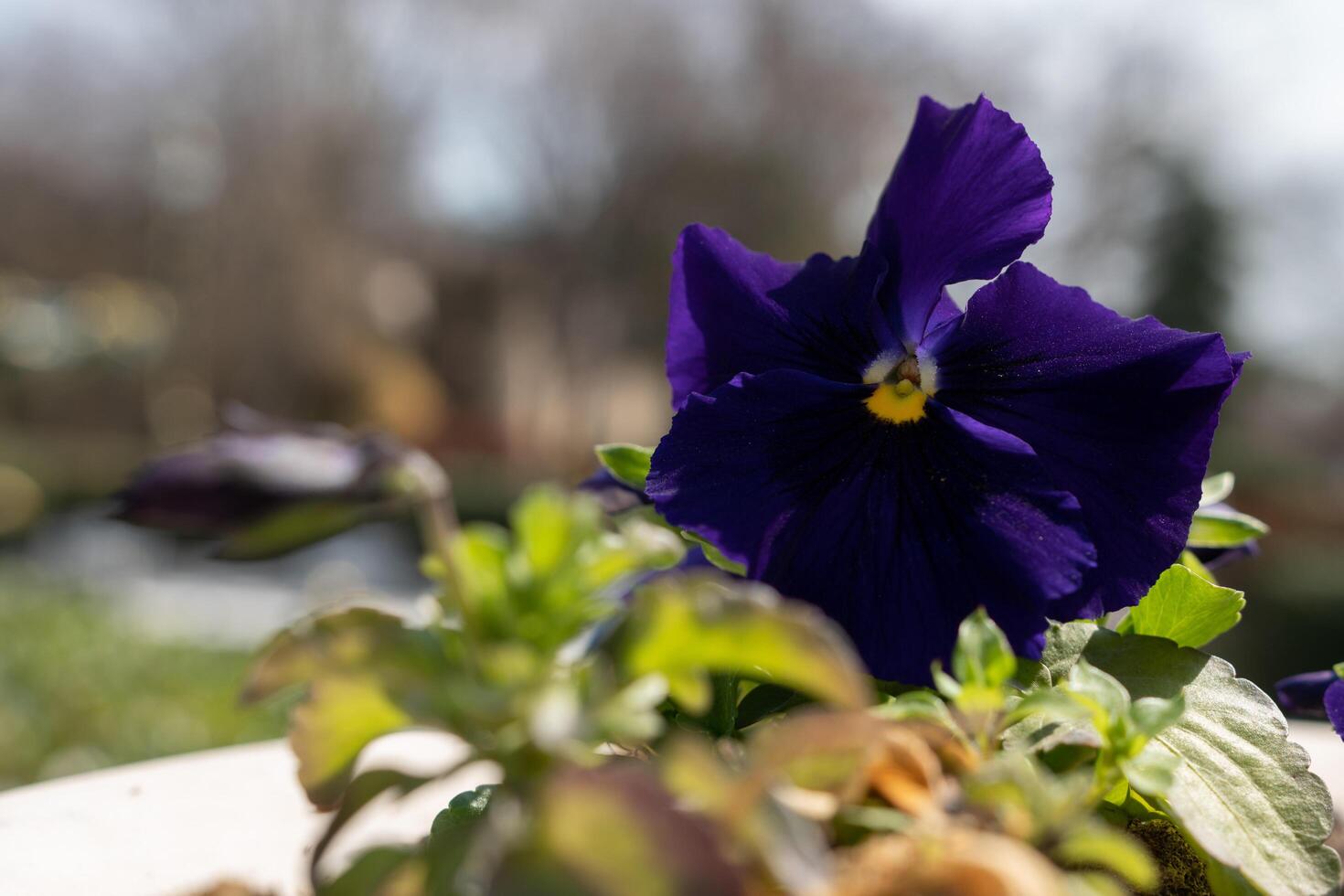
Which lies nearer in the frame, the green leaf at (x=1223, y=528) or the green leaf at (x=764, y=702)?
the green leaf at (x=764, y=702)

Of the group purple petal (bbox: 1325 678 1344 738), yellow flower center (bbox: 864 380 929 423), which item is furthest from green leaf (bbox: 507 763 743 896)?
purple petal (bbox: 1325 678 1344 738)

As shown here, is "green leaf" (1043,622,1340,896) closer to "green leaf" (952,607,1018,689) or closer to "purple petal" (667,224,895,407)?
"green leaf" (952,607,1018,689)

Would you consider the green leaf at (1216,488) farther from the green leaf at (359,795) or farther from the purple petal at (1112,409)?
the green leaf at (359,795)

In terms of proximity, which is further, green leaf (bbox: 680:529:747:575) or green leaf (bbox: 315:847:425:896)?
green leaf (bbox: 680:529:747:575)

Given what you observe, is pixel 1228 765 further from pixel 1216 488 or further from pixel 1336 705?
pixel 1216 488

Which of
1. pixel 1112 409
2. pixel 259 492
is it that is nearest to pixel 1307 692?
pixel 1112 409

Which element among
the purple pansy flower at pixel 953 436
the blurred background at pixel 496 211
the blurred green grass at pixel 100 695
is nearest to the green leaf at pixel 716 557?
the purple pansy flower at pixel 953 436
